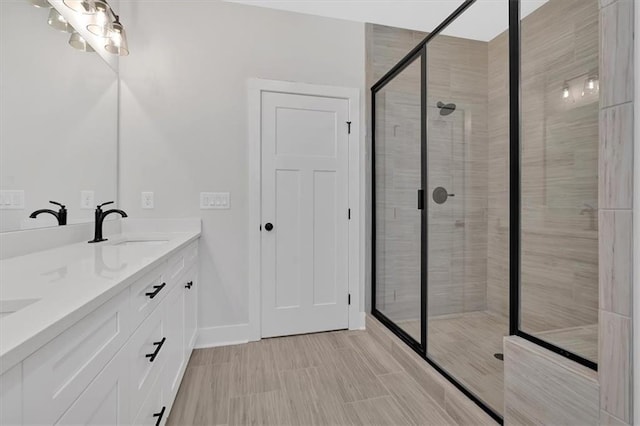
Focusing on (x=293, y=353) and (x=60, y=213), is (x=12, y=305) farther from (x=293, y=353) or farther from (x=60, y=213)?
(x=293, y=353)

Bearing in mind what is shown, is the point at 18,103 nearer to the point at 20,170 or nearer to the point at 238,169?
the point at 20,170

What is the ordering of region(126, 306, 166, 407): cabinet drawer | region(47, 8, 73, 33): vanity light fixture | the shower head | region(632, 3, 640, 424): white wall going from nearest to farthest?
region(632, 3, 640, 424): white wall, region(126, 306, 166, 407): cabinet drawer, region(47, 8, 73, 33): vanity light fixture, the shower head

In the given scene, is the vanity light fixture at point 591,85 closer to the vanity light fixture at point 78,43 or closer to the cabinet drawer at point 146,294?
the cabinet drawer at point 146,294

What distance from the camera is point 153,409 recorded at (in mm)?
1218

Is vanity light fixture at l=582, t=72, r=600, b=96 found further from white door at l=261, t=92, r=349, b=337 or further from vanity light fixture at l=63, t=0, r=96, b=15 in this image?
vanity light fixture at l=63, t=0, r=96, b=15

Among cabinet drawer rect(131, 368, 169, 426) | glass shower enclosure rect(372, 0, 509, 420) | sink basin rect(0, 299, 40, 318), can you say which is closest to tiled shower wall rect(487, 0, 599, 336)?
glass shower enclosure rect(372, 0, 509, 420)

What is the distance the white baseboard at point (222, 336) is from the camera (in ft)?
7.79

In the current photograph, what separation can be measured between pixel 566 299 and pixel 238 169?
2.20 m

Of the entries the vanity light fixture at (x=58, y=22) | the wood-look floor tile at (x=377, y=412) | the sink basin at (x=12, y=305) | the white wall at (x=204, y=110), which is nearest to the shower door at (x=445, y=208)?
the wood-look floor tile at (x=377, y=412)

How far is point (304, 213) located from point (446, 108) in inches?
52.8

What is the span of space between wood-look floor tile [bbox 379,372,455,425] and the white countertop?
1.45m

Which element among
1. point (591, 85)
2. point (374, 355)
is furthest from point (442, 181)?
point (374, 355)

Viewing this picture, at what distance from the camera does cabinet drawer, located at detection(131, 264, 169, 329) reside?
1021mm

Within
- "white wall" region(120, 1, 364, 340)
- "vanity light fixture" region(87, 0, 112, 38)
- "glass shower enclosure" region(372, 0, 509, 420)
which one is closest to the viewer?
"vanity light fixture" region(87, 0, 112, 38)
